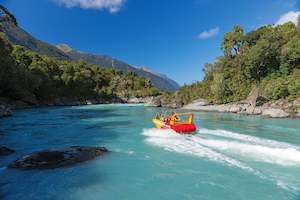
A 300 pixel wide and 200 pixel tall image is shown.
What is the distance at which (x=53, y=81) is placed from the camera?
82625 millimetres

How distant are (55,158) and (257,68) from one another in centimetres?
5109

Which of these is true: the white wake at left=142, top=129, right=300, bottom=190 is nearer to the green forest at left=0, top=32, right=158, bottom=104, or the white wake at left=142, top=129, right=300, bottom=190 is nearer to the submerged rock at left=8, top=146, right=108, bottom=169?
the submerged rock at left=8, top=146, right=108, bottom=169

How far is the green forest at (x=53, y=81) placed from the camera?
49.9 m

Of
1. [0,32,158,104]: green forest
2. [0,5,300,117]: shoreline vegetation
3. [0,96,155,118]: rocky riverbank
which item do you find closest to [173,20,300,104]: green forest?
[0,5,300,117]: shoreline vegetation

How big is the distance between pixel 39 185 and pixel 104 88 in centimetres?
9602

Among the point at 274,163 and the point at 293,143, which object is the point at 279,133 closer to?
the point at 293,143

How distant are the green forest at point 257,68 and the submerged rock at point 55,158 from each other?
36.6m

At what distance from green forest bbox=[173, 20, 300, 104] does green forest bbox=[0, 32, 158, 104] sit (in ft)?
116

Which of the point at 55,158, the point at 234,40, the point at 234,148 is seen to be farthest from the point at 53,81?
the point at 234,148

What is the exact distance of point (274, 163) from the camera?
13.4m

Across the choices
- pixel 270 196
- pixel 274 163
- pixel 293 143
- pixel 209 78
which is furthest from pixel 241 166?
pixel 209 78

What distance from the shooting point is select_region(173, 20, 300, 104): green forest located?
45.1 metres

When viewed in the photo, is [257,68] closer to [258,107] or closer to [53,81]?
[258,107]

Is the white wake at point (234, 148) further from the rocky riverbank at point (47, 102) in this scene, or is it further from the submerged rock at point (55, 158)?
the rocky riverbank at point (47, 102)
